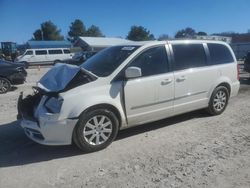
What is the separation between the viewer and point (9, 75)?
13.0 metres

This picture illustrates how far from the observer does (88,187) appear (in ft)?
13.2

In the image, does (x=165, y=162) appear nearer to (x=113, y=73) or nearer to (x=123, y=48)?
(x=113, y=73)

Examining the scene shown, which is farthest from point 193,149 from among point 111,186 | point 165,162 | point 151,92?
point 111,186

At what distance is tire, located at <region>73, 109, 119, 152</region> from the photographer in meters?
5.02

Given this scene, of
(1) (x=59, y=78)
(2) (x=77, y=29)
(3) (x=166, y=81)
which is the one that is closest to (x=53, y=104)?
(1) (x=59, y=78)

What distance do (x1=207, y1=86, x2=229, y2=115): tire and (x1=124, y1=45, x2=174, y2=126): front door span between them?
1326 millimetres

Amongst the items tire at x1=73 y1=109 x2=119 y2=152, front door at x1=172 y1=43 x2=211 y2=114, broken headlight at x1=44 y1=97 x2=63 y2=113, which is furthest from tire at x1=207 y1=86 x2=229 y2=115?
broken headlight at x1=44 y1=97 x2=63 y2=113

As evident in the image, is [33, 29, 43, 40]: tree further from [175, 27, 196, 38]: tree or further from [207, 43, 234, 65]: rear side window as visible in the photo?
[207, 43, 234, 65]: rear side window

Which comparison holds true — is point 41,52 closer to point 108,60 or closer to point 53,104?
point 108,60

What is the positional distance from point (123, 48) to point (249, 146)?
2920mm

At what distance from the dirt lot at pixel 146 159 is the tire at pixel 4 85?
6437mm

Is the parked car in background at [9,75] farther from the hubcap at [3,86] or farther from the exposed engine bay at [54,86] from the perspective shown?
the exposed engine bay at [54,86]

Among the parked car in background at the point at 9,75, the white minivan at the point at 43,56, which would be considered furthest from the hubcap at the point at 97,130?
the white minivan at the point at 43,56

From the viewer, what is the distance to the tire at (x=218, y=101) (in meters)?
7.01
